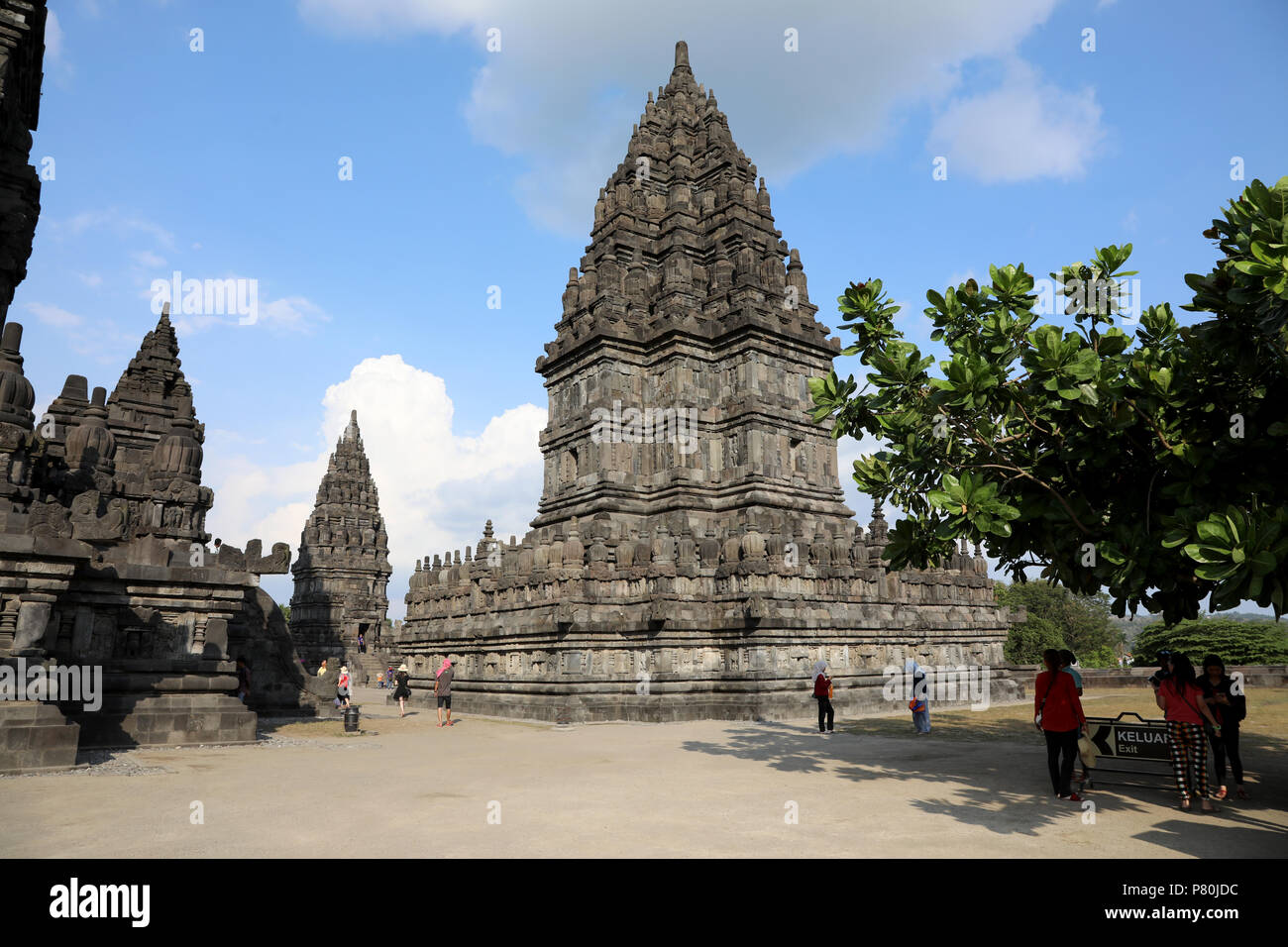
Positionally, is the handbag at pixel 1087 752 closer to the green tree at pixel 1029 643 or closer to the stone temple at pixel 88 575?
the stone temple at pixel 88 575

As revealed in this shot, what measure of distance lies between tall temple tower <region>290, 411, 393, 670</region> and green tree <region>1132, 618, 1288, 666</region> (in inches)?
2057

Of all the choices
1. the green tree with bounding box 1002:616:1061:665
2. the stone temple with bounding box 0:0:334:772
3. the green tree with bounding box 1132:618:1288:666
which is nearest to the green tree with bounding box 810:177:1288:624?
the stone temple with bounding box 0:0:334:772

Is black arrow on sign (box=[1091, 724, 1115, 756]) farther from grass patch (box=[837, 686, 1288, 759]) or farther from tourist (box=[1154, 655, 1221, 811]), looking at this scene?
grass patch (box=[837, 686, 1288, 759])

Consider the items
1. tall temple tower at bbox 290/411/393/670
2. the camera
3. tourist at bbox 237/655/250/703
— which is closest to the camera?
the camera

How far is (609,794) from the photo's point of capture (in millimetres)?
10188

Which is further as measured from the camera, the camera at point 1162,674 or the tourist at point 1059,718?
the camera at point 1162,674

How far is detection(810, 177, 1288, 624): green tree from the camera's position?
6.75 meters

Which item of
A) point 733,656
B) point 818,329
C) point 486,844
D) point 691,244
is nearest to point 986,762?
point 486,844

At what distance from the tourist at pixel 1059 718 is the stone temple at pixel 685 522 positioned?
42.4 ft

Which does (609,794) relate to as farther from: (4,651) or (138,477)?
(138,477)

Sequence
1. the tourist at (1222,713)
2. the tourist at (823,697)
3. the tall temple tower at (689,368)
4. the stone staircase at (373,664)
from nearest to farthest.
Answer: the tourist at (1222,713) → the tourist at (823,697) → the tall temple tower at (689,368) → the stone staircase at (373,664)

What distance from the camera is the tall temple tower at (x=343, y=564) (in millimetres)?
63219

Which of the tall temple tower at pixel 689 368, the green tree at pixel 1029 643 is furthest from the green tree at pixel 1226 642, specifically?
the tall temple tower at pixel 689 368

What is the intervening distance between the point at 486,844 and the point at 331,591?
203 feet
